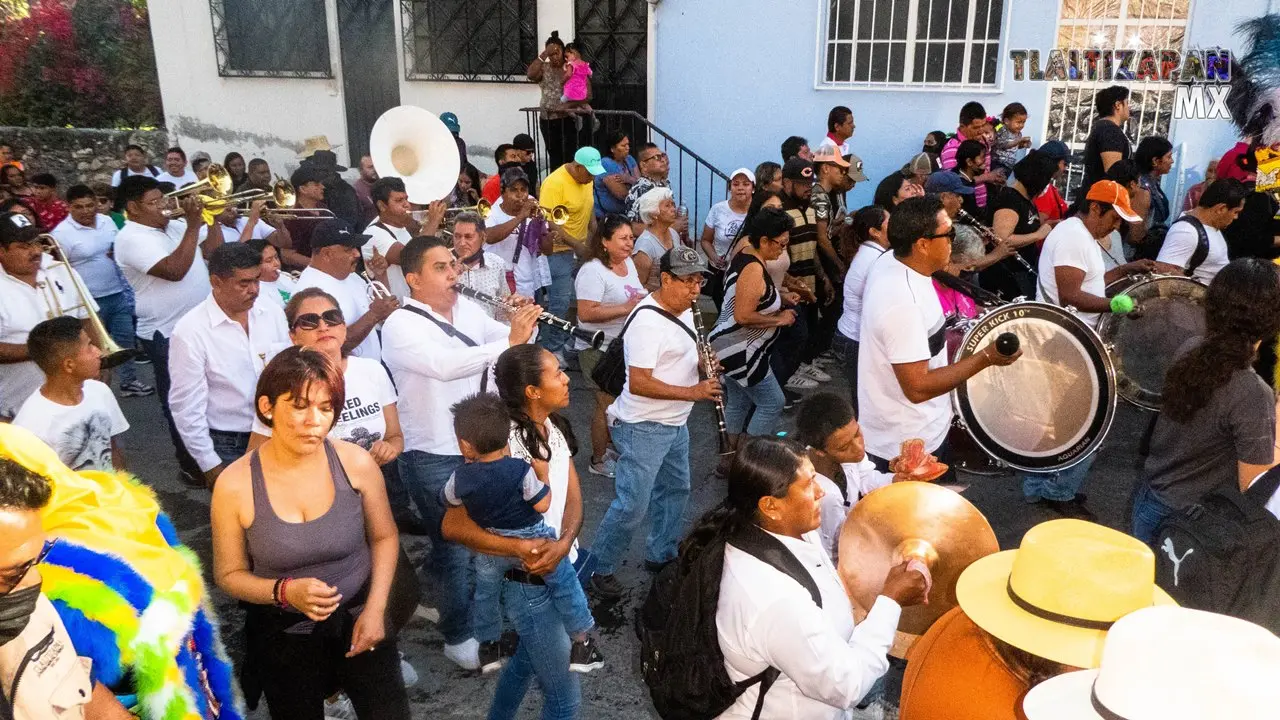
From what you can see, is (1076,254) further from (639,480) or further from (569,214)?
(569,214)

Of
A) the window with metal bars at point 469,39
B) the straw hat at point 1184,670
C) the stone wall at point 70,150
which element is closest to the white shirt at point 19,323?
the straw hat at point 1184,670

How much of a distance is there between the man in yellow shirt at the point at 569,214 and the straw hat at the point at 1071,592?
6.11 meters

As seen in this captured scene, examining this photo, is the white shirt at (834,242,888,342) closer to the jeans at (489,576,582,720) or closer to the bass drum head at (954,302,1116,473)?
the bass drum head at (954,302,1116,473)

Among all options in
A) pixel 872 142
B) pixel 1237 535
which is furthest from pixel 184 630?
pixel 872 142

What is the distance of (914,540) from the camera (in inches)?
105

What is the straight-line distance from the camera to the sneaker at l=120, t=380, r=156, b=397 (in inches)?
313

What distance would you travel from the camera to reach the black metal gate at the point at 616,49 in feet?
39.5

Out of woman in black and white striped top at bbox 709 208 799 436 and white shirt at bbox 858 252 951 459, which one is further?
woman in black and white striped top at bbox 709 208 799 436

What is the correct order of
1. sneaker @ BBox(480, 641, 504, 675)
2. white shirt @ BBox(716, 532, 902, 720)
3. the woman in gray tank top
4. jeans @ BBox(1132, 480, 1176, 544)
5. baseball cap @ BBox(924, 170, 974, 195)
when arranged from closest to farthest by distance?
white shirt @ BBox(716, 532, 902, 720), the woman in gray tank top, jeans @ BBox(1132, 480, 1176, 544), sneaker @ BBox(480, 641, 504, 675), baseball cap @ BBox(924, 170, 974, 195)

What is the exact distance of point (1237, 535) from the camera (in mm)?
2932

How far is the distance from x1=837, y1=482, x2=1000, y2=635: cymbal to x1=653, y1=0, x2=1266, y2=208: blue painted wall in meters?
9.17

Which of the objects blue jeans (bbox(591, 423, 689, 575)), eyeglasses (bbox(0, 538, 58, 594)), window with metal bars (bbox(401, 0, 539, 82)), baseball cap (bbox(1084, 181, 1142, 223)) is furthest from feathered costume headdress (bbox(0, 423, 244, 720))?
window with metal bars (bbox(401, 0, 539, 82))

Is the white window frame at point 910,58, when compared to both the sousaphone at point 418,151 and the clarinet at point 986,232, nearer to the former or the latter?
the clarinet at point 986,232

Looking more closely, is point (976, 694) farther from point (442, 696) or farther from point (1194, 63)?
point (1194, 63)
